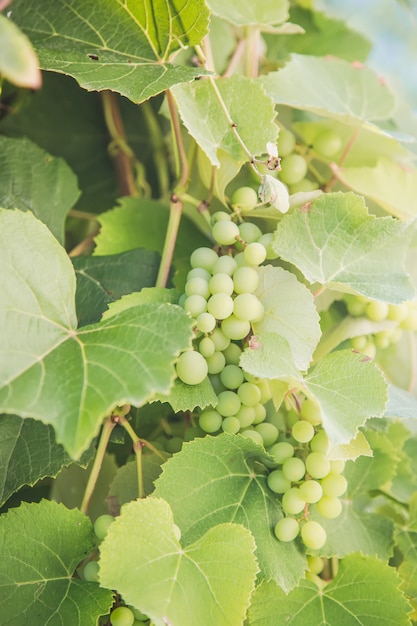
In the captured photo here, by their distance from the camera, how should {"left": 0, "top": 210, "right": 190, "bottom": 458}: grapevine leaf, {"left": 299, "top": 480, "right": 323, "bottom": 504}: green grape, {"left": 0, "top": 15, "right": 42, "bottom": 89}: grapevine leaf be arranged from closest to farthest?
{"left": 0, "top": 15, "right": 42, "bottom": 89}: grapevine leaf
{"left": 0, "top": 210, "right": 190, "bottom": 458}: grapevine leaf
{"left": 299, "top": 480, "right": 323, "bottom": 504}: green grape

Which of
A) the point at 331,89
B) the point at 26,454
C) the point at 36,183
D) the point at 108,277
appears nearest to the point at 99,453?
the point at 26,454

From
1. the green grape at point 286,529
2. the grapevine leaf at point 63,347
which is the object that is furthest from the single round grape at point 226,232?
the green grape at point 286,529

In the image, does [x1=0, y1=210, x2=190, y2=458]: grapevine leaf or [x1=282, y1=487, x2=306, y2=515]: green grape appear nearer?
[x1=0, y1=210, x2=190, y2=458]: grapevine leaf

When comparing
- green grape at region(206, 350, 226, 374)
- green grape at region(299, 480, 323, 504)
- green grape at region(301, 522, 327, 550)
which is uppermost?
green grape at region(206, 350, 226, 374)

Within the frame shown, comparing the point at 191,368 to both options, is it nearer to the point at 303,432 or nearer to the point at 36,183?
the point at 303,432

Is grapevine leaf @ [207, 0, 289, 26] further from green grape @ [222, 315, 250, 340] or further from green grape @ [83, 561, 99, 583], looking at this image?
green grape @ [83, 561, 99, 583]

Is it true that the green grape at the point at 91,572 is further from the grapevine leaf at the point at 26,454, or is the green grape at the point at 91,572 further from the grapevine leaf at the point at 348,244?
the grapevine leaf at the point at 348,244

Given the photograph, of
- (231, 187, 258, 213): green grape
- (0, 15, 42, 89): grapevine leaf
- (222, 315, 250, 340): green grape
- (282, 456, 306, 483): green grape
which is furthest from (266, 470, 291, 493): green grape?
(0, 15, 42, 89): grapevine leaf
